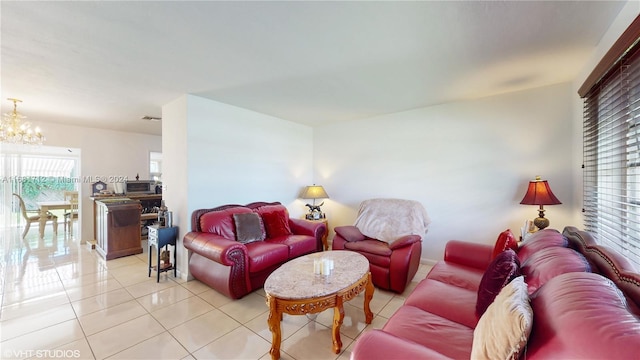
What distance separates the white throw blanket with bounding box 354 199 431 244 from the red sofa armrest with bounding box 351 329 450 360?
2.05 m

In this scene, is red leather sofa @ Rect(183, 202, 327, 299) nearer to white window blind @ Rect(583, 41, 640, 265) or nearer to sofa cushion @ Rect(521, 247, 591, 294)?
sofa cushion @ Rect(521, 247, 591, 294)

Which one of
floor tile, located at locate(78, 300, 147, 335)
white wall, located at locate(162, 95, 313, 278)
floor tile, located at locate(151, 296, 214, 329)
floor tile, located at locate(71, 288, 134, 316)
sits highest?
white wall, located at locate(162, 95, 313, 278)

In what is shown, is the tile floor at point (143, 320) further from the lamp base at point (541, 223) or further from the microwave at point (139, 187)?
the microwave at point (139, 187)

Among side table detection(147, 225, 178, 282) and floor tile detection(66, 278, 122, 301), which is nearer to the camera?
floor tile detection(66, 278, 122, 301)

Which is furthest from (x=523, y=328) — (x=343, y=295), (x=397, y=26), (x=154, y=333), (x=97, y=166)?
(x=97, y=166)

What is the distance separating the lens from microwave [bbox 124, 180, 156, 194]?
500cm

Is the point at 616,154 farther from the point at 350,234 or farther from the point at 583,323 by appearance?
the point at 350,234

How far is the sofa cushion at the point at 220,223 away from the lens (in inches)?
115

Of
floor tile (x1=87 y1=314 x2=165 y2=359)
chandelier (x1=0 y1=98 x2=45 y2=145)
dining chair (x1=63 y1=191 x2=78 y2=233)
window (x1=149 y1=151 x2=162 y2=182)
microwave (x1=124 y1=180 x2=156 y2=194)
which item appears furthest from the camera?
window (x1=149 y1=151 x2=162 y2=182)

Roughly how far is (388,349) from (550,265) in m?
0.99

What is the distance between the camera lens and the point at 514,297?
979mm

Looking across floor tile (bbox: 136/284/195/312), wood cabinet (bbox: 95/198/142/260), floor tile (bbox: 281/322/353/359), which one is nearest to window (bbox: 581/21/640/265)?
floor tile (bbox: 281/322/353/359)

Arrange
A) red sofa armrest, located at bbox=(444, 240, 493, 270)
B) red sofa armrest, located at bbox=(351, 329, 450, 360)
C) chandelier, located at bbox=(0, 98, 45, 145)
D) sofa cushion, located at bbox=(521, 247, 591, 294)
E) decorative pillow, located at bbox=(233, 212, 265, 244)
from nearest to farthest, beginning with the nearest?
red sofa armrest, located at bbox=(351, 329, 450, 360), sofa cushion, located at bbox=(521, 247, 591, 294), red sofa armrest, located at bbox=(444, 240, 493, 270), decorative pillow, located at bbox=(233, 212, 265, 244), chandelier, located at bbox=(0, 98, 45, 145)

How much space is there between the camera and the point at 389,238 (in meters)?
3.10
